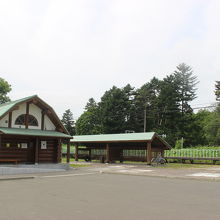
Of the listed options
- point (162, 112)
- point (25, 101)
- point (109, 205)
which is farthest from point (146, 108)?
point (109, 205)

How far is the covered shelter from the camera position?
29.1 m

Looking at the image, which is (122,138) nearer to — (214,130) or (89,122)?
(214,130)

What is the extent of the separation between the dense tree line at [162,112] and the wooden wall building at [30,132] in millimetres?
33252

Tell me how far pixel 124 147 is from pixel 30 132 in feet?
42.5

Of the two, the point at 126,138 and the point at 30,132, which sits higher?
the point at 30,132

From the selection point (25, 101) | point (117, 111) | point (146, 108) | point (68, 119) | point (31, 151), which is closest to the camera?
point (25, 101)

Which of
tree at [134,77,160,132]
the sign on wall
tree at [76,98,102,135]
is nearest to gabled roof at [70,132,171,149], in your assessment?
the sign on wall

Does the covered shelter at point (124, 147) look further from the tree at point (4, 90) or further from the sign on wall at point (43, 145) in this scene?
the tree at point (4, 90)

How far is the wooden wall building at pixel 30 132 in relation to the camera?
22.4 meters

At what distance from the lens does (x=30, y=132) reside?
22625mm

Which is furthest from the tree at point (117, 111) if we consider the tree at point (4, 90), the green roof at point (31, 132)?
the green roof at point (31, 132)

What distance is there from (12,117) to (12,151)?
8.57 ft

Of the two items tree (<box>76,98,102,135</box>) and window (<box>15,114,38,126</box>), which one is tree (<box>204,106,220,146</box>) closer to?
tree (<box>76,98,102,135</box>)

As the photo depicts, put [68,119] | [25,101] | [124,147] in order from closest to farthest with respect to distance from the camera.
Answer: [25,101], [124,147], [68,119]
